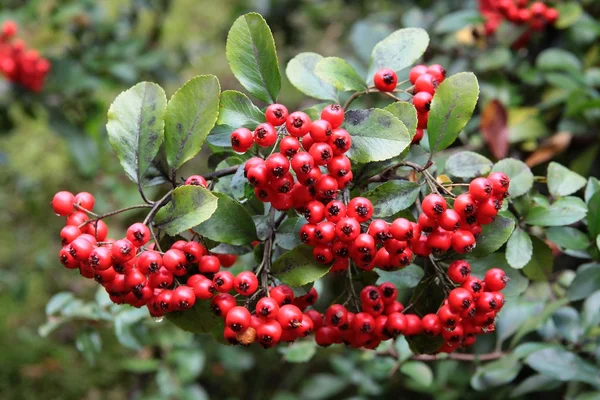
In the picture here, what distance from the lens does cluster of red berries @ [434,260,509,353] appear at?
91 centimetres

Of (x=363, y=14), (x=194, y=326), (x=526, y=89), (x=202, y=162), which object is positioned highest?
(x=194, y=326)

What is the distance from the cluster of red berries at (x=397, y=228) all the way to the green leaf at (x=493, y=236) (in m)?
0.04

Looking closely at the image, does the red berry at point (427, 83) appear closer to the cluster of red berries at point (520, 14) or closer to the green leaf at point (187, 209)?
the green leaf at point (187, 209)

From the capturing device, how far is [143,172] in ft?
3.09

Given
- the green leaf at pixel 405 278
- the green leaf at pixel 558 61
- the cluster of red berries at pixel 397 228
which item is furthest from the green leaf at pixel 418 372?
the green leaf at pixel 558 61

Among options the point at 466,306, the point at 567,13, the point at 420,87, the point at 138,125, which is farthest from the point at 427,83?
the point at 567,13

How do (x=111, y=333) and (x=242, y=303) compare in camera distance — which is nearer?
(x=242, y=303)

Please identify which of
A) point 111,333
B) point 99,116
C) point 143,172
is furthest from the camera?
point 111,333

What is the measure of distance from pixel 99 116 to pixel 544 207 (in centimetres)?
219

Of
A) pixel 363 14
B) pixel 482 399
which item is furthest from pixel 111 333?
pixel 363 14

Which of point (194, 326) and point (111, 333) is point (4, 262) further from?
point (194, 326)

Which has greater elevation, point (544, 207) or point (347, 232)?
point (347, 232)

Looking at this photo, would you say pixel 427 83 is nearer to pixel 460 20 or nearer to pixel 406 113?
pixel 406 113

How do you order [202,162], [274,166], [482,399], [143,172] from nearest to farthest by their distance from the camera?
[274,166]
[143,172]
[482,399]
[202,162]
